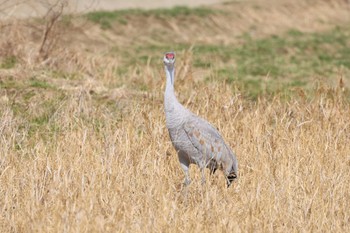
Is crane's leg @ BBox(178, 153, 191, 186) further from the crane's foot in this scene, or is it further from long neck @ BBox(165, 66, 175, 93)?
long neck @ BBox(165, 66, 175, 93)

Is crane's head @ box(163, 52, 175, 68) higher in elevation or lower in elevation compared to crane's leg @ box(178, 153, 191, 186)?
higher

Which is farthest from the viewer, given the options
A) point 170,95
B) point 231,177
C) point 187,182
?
point 231,177

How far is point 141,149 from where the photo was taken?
7.95 metres

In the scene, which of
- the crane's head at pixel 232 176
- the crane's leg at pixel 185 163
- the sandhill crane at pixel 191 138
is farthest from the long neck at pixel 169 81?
the crane's head at pixel 232 176

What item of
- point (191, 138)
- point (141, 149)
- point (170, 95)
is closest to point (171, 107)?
point (170, 95)

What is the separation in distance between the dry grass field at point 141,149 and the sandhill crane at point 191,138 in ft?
0.52

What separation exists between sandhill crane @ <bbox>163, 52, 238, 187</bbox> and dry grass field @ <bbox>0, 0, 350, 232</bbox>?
159mm

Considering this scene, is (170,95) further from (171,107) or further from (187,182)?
(187,182)

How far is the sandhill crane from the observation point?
272 inches

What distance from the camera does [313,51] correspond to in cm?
1970

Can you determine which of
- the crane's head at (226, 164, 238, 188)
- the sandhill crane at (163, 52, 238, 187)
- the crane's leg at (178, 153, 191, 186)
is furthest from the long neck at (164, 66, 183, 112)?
the crane's head at (226, 164, 238, 188)

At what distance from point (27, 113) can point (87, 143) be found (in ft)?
6.83

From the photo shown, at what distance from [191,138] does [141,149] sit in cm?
104

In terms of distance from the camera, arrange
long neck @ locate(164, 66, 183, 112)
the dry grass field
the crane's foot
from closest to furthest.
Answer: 1. the dry grass field
2. long neck @ locate(164, 66, 183, 112)
3. the crane's foot
